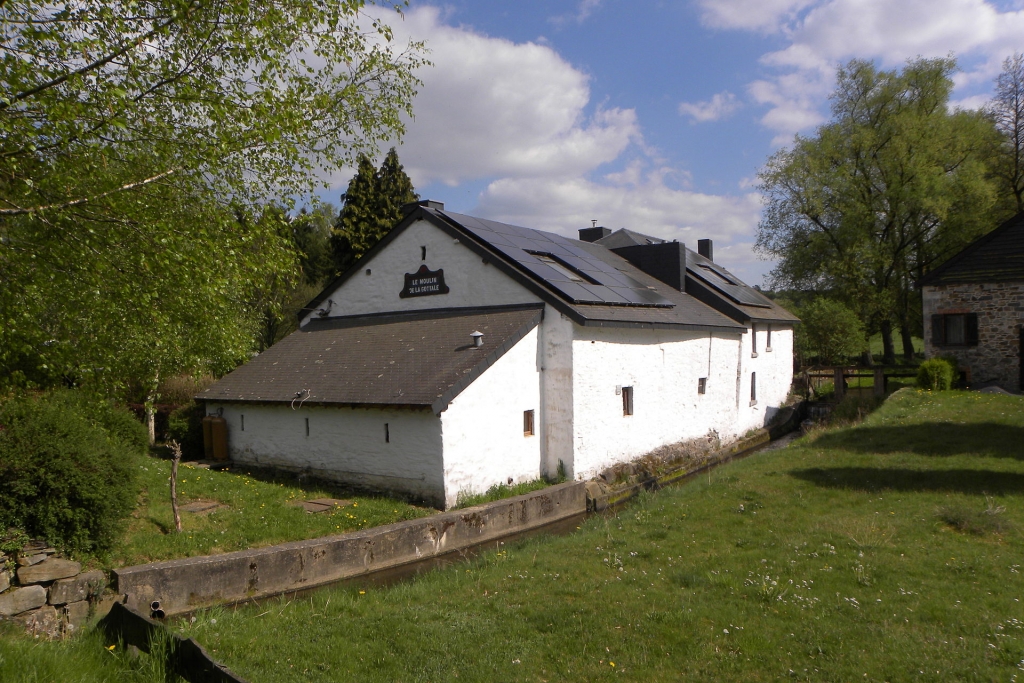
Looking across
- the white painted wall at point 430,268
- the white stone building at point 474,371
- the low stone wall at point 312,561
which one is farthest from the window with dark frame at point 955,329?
the low stone wall at point 312,561

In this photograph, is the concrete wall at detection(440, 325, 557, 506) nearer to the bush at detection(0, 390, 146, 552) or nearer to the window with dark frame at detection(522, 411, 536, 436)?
the window with dark frame at detection(522, 411, 536, 436)

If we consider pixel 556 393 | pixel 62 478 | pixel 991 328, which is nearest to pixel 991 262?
pixel 991 328

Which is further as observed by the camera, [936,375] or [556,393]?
[936,375]

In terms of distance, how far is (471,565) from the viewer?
859cm

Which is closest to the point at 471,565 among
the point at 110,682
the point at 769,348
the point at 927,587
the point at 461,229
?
the point at 110,682

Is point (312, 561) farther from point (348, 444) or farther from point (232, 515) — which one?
point (348, 444)

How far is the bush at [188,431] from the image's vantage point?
16.3 meters

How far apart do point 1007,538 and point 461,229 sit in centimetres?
1191

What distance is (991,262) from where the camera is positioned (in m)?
21.2

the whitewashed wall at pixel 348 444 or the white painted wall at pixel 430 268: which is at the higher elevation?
the white painted wall at pixel 430 268

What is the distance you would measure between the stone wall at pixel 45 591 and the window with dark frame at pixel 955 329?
23.4 m

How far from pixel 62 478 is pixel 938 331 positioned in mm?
23703

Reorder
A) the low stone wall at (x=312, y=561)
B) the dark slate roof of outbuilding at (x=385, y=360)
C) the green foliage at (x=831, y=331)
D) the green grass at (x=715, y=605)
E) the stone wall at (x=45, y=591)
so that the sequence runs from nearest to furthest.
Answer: the green grass at (x=715, y=605), the stone wall at (x=45, y=591), the low stone wall at (x=312, y=561), the dark slate roof of outbuilding at (x=385, y=360), the green foliage at (x=831, y=331)

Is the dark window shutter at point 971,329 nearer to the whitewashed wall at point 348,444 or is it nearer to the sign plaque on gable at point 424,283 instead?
the sign plaque on gable at point 424,283
